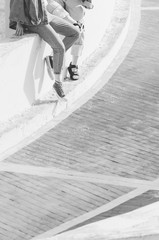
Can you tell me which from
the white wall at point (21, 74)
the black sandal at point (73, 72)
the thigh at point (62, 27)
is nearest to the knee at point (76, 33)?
the thigh at point (62, 27)

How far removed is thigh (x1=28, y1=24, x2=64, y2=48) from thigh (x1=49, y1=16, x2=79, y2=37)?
0.27 metres

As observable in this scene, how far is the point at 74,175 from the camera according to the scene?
34.9 ft

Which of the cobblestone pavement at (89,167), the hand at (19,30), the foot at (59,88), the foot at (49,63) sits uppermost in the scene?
the hand at (19,30)

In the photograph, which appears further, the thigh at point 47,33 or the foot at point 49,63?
the foot at point 49,63

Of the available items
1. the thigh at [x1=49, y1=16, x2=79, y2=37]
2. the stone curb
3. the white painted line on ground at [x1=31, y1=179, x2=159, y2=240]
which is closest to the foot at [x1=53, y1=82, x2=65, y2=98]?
the stone curb

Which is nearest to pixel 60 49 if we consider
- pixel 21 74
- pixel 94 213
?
pixel 21 74

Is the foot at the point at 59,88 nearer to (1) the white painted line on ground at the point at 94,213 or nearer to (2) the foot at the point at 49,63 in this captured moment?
(2) the foot at the point at 49,63

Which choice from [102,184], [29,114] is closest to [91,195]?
[102,184]

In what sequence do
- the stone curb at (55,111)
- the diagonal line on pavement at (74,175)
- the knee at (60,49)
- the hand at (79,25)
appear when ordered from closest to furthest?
the diagonal line on pavement at (74,175) < the stone curb at (55,111) < the knee at (60,49) < the hand at (79,25)

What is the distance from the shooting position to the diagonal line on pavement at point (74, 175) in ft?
A: 34.2

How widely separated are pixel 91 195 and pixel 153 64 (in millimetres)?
4676

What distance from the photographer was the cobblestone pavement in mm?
9688

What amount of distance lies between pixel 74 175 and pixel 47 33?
217 cm

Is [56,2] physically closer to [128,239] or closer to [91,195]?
[91,195]
